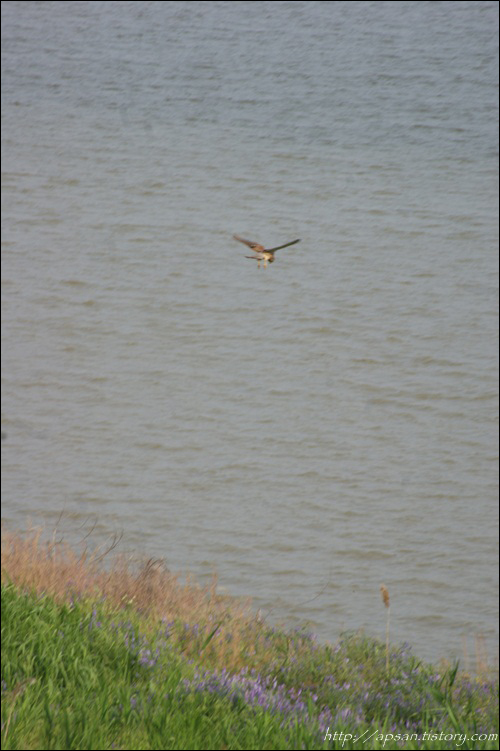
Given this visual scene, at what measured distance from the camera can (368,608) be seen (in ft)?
17.4

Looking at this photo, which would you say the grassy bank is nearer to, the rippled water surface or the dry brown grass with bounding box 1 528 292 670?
the dry brown grass with bounding box 1 528 292 670

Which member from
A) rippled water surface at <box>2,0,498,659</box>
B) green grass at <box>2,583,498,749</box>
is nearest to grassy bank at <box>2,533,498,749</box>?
green grass at <box>2,583,498,749</box>

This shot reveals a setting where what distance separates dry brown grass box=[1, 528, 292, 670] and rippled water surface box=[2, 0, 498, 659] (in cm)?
230

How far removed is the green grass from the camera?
5.74 feet

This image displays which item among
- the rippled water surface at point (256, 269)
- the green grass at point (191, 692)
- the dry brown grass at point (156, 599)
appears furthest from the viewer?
the rippled water surface at point (256, 269)

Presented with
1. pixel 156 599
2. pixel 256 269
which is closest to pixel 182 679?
pixel 156 599

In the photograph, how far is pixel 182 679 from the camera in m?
2.13

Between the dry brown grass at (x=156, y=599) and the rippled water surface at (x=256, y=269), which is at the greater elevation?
the rippled water surface at (x=256, y=269)

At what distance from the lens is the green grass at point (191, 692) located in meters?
1.75

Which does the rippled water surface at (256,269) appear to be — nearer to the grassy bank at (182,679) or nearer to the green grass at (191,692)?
the grassy bank at (182,679)

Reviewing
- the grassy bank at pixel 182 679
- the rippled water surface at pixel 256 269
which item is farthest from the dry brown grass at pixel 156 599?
the rippled water surface at pixel 256 269

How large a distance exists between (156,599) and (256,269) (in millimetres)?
3492

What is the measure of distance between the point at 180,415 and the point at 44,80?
3024 millimetres

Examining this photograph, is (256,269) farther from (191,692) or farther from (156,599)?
(191,692)
